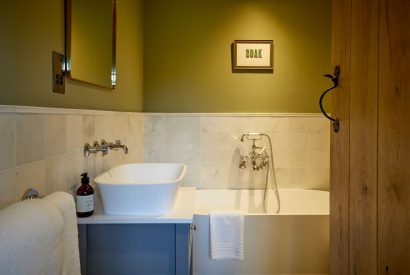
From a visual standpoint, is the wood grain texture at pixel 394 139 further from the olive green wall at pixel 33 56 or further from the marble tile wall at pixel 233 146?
the marble tile wall at pixel 233 146

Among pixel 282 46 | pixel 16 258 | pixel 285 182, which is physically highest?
pixel 282 46

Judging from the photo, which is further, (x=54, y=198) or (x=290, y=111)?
(x=290, y=111)

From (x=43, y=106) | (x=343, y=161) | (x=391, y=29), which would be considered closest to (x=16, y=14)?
(x=43, y=106)

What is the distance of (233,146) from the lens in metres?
2.80

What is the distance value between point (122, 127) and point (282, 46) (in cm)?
176

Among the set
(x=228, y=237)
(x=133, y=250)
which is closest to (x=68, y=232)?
(x=133, y=250)

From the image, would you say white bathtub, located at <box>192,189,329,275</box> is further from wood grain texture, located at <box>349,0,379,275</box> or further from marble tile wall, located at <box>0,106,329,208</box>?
wood grain texture, located at <box>349,0,379,275</box>

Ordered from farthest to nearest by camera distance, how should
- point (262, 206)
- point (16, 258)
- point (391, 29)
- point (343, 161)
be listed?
point (262, 206), point (343, 161), point (391, 29), point (16, 258)

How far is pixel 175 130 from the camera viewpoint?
9.18 feet

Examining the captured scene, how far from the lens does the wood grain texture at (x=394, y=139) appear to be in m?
0.71

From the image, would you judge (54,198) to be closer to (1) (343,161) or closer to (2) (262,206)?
(1) (343,161)

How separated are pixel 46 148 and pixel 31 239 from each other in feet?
1.84

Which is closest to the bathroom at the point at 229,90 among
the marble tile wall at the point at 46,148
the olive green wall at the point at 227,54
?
the olive green wall at the point at 227,54

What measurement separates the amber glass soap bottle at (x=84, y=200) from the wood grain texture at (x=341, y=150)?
1.05 m
